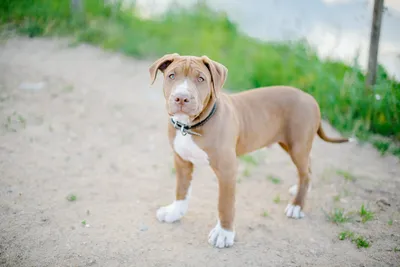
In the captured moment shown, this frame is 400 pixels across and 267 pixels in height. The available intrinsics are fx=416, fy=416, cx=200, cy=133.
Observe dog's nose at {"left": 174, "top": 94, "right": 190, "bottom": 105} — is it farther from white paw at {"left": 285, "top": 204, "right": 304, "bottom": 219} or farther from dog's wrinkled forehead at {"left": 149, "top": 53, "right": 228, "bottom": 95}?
white paw at {"left": 285, "top": 204, "right": 304, "bottom": 219}

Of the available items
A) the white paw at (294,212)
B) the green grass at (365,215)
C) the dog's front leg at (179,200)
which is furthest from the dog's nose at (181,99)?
the green grass at (365,215)

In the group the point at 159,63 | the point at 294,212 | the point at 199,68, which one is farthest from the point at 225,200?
the point at 159,63

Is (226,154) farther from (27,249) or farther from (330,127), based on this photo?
(330,127)

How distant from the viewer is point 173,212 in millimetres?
4219

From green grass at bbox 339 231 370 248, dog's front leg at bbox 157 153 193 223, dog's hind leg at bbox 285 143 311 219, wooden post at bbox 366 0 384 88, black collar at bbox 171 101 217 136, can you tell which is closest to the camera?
black collar at bbox 171 101 217 136

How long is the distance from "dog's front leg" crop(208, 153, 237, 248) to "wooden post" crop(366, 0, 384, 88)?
12.3 ft

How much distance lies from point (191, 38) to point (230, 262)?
554 centimetres

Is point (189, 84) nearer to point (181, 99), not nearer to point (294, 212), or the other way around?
point (181, 99)

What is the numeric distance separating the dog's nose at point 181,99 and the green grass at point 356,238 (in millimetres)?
2110

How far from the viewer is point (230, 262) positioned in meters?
3.66

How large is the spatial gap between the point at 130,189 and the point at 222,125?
164 cm

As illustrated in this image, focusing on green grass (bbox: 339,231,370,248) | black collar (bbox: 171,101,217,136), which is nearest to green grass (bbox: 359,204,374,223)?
green grass (bbox: 339,231,370,248)

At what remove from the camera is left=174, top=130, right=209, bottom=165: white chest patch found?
371 cm

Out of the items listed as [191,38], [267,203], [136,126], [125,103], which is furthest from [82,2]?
[267,203]
